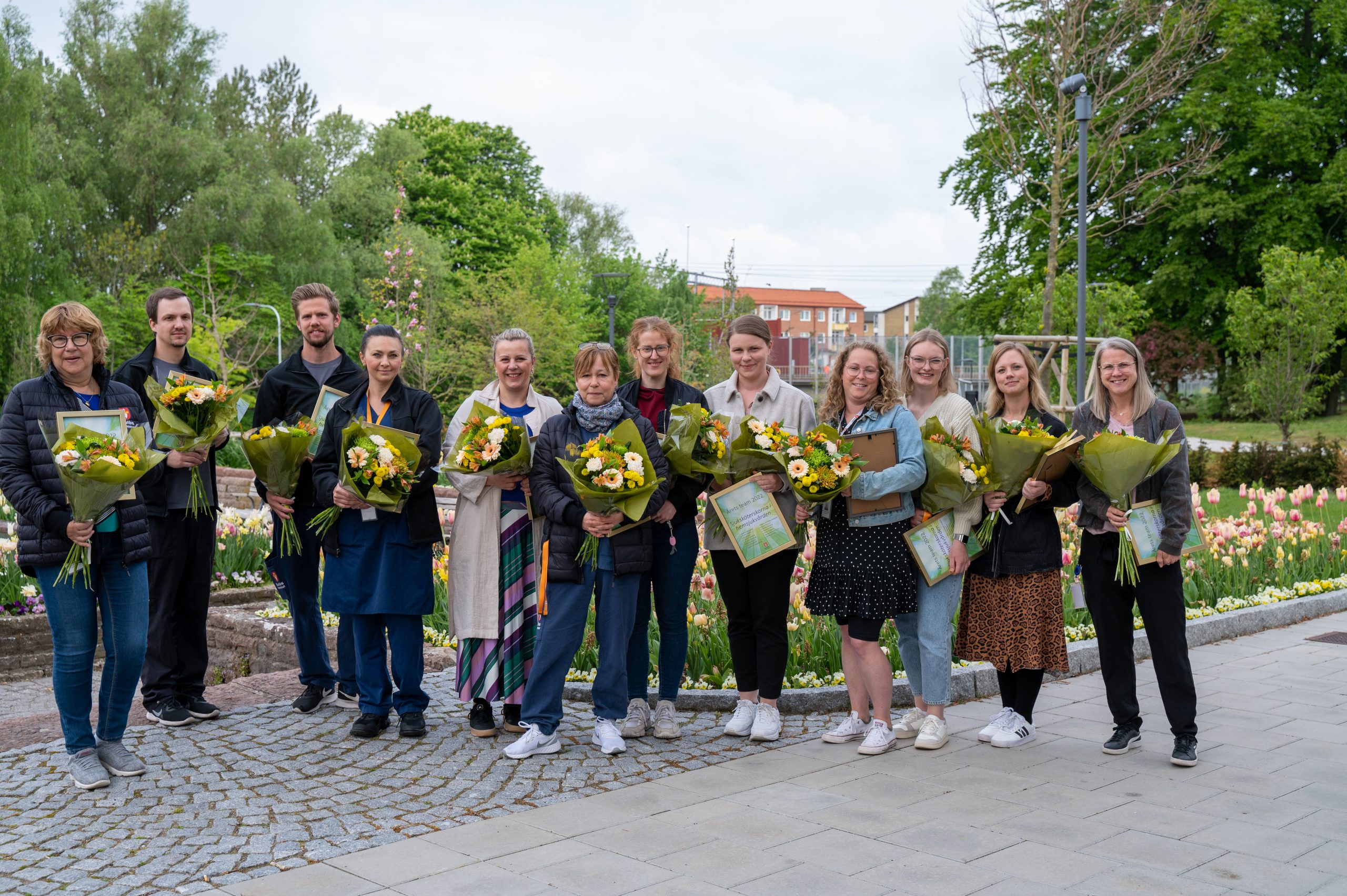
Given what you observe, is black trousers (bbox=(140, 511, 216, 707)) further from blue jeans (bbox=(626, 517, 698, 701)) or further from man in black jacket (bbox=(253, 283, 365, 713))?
blue jeans (bbox=(626, 517, 698, 701))

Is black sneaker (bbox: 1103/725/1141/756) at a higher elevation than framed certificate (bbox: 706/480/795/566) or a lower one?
lower

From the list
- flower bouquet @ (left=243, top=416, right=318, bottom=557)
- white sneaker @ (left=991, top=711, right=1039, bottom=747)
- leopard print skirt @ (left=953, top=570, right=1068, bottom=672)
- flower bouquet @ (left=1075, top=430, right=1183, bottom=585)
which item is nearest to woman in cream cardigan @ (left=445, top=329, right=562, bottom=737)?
flower bouquet @ (left=243, top=416, right=318, bottom=557)

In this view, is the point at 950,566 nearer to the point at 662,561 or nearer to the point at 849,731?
the point at 849,731

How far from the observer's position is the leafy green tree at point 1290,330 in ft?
73.9

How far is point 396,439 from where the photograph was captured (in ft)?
18.5

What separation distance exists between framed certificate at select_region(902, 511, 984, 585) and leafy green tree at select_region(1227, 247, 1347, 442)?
19306mm

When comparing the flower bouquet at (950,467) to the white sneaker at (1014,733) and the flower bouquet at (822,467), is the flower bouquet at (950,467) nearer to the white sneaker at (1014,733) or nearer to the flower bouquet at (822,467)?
the flower bouquet at (822,467)

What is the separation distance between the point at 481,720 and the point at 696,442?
5.97 feet

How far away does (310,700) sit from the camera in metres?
6.41

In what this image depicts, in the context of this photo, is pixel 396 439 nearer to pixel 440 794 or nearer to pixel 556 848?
pixel 440 794

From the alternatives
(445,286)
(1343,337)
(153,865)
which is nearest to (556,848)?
(153,865)

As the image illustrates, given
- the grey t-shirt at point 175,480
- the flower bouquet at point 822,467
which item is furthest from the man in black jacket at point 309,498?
the flower bouquet at point 822,467

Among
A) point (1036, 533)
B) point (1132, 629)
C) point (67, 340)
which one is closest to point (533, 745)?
point (1036, 533)

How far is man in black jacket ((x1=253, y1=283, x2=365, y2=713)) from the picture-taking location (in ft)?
20.7
